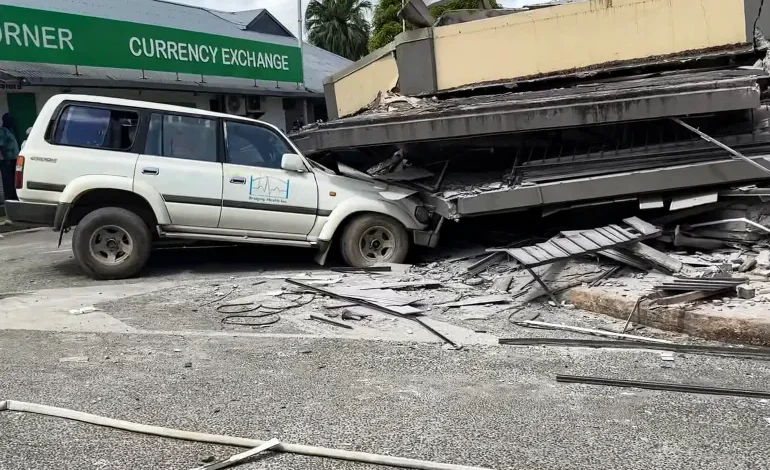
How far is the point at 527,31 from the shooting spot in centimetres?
974

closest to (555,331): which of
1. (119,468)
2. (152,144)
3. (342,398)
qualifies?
(342,398)

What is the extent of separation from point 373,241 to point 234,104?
1234 centimetres

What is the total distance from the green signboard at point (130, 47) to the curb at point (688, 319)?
483 inches

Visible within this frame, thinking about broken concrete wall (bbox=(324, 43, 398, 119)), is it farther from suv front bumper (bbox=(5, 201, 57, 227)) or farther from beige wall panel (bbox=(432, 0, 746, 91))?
suv front bumper (bbox=(5, 201, 57, 227))

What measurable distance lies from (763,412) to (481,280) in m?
3.64

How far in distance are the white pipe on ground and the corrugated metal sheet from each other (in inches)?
443

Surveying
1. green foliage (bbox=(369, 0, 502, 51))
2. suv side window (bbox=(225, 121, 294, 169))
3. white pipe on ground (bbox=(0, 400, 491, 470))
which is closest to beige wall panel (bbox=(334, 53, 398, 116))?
suv side window (bbox=(225, 121, 294, 169))

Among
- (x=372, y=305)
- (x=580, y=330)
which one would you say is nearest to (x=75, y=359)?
(x=372, y=305)

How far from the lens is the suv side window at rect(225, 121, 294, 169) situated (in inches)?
317

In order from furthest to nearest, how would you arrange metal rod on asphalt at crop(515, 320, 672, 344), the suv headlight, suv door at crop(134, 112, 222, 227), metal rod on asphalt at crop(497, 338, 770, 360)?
the suv headlight, suv door at crop(134, 112, 222, 227), metal rod on asphalt at crop(515, 320, 672, 344), metal rod on asphalt at crop(497, 338, 770, 360)

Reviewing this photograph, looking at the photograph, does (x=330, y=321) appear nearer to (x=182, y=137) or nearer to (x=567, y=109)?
(x=182, y=137)

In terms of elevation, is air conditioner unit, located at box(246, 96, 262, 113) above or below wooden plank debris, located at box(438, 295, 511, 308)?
above

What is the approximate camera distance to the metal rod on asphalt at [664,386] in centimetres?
426

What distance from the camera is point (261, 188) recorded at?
802 centimetres
